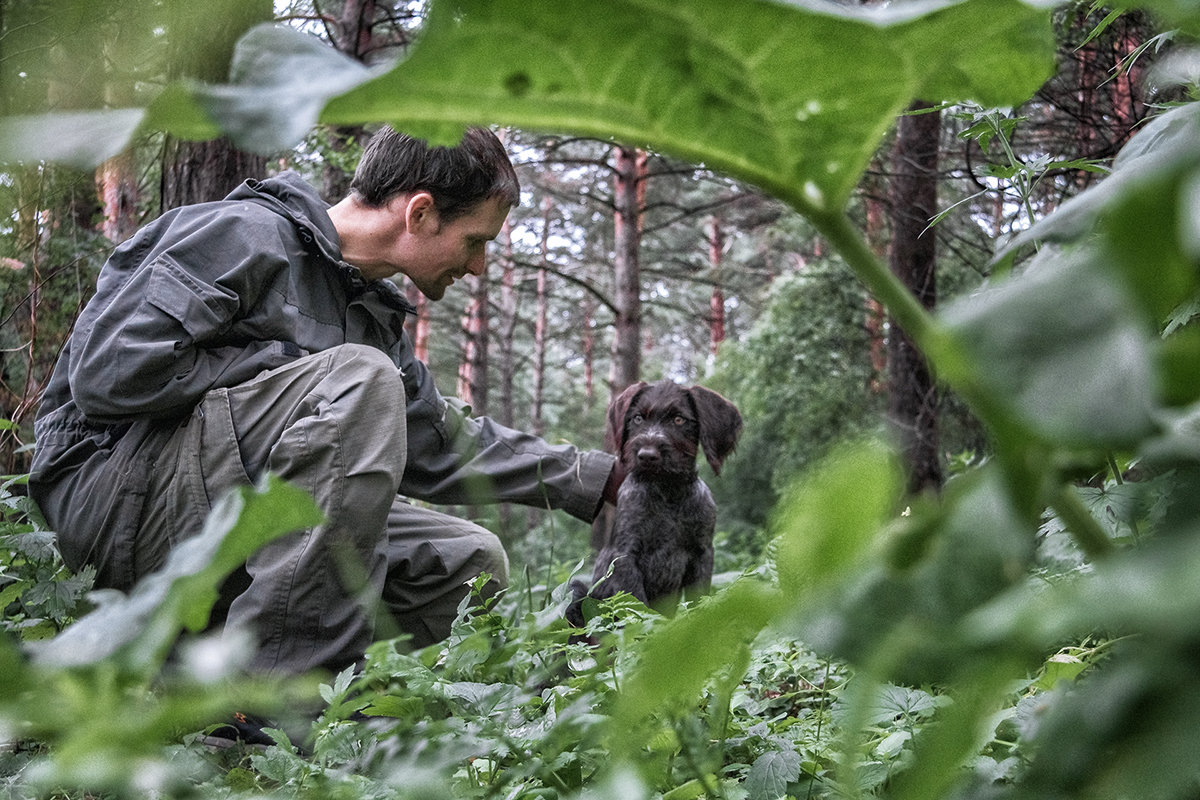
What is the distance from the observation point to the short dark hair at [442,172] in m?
3.62

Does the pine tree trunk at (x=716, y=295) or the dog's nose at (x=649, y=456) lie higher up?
the dog's nose at (x=649, y=456)

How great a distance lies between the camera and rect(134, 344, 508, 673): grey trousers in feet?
9.38

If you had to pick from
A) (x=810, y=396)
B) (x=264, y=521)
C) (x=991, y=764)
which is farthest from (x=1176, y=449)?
(x=810, y=396)

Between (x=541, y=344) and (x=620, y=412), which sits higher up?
(x=620, y=412)

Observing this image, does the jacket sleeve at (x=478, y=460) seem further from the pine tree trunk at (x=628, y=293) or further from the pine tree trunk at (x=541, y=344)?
the pine tree trunk at (x=541, y=344)

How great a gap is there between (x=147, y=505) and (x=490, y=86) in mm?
3031

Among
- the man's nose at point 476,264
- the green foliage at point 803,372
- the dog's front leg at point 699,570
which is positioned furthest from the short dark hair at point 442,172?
the green foliage at point 803,372

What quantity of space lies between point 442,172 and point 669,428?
6.67 ft

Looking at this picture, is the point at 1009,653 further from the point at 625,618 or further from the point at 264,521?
the point at 625,618

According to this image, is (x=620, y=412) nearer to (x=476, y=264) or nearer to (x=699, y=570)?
(x=699, y=570)

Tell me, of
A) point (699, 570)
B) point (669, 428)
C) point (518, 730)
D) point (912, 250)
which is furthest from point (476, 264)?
point (912, 250)

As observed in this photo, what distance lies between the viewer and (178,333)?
3.10m

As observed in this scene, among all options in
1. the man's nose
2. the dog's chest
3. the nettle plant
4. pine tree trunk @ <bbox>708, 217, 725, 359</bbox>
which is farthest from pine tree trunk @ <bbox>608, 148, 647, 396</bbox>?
the nettle plant

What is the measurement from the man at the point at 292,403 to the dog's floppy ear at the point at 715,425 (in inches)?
56.8
